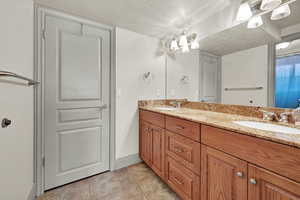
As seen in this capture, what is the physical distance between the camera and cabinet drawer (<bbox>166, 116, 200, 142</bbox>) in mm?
1069

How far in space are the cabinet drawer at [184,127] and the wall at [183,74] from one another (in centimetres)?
67

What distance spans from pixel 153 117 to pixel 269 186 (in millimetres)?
1196

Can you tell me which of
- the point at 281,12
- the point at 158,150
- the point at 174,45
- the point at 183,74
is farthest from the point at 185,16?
the point at 158,150

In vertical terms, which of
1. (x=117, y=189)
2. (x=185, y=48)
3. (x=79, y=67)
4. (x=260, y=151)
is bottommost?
(x=117, y=189)

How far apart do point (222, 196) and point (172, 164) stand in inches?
21.4

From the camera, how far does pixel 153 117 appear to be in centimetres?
170

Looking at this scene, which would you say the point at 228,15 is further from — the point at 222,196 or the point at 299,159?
the point at 222,196

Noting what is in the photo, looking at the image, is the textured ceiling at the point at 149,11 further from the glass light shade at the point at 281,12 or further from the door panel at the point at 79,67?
the glass light shade at the point at 281,12

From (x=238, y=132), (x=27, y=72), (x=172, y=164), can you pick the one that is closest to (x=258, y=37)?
(x=238, y=132)

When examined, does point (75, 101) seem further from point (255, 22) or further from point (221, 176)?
point (255, 22)

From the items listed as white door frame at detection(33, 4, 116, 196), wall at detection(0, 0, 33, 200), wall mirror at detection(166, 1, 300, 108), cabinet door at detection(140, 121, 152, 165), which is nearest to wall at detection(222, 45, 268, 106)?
wall mirror at detection(166, 1, 300, 108)

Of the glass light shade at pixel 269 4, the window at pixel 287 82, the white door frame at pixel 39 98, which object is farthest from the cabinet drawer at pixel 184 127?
the white door frame at pixel 39 98

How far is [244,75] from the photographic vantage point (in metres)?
1.27

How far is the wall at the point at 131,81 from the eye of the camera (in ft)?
6.31
